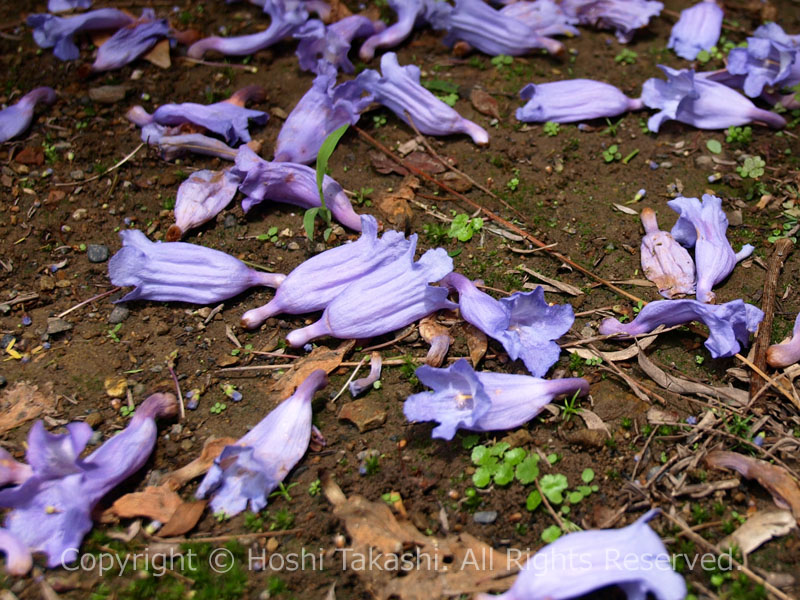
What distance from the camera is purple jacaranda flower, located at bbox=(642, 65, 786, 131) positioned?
428cm

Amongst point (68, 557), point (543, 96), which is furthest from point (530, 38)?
point (68, 557)

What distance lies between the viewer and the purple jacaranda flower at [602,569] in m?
2.45

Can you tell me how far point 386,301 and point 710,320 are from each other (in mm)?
1503

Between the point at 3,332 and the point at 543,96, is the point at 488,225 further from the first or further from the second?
the point at 3,332

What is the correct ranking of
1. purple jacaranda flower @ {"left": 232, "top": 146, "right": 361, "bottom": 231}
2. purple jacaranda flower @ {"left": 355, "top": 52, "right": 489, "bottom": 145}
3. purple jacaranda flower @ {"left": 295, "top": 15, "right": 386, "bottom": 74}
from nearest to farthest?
purple jacaranda flower @ {"left": 232, "top": 146, "right": 361, "bottom": 231} < purple jacaranda flower @ {"left": 355, "top": 52, "right": 489, "bottom": 145} < purple jacaranda flower @ {"left": 295, "top": 15, "right": 386, "bottom": 74}

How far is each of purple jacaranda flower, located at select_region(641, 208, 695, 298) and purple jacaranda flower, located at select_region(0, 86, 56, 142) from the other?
3787 mm

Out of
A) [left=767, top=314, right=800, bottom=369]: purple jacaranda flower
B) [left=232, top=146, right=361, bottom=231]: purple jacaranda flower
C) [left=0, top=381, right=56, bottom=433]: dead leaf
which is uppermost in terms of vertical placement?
[left=232, top=146, right=361, bottom=231]: purple jacaranda flower

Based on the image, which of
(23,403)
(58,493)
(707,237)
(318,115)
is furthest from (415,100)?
(58,493)

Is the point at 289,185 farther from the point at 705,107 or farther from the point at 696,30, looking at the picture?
the point at 696,30

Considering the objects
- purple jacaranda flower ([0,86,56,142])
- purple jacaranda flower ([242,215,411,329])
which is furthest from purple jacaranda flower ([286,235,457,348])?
purple jacaranda flower ([0,86,56,142])

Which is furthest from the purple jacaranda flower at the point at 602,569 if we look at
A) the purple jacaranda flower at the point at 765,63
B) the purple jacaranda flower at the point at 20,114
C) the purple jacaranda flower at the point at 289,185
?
the purple jacaranda flower at the point at 20,114

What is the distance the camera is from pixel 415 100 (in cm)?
429

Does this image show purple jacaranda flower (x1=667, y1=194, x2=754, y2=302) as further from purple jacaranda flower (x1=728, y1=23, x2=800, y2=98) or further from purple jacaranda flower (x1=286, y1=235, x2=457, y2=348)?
purple jacaranda flower (x1=286, y1=235, x2=457, y2=348)

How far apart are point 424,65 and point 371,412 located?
2.66 metres
